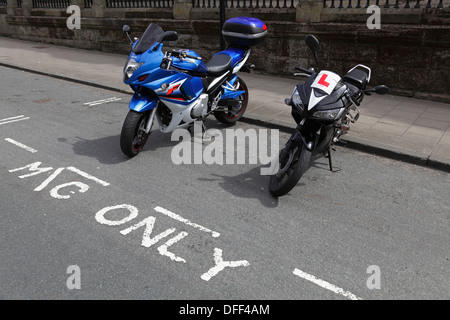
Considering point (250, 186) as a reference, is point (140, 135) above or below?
above

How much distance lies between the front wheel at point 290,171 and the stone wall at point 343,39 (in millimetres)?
5275

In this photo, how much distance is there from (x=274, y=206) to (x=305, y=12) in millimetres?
6593

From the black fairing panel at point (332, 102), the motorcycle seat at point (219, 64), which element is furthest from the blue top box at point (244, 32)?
the black fairing panel at point (332, 102)

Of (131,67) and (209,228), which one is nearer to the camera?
(209,228)

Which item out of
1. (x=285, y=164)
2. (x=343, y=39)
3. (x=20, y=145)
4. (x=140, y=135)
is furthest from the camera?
(x=343, y=39)

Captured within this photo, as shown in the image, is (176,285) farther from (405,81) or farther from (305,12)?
(305,12)

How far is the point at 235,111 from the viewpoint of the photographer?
6.64 metres

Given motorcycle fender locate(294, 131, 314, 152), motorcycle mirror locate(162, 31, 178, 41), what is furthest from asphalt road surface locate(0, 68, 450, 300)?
motorcycle mirror locate(162, 31, 178, 41)

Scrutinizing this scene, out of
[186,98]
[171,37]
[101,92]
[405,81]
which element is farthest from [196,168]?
[405,81]

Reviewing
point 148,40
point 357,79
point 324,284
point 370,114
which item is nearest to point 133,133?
point 148,40

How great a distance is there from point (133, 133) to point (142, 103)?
1.30 feet

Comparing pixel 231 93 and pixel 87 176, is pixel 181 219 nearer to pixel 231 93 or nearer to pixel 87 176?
pixel 87 176

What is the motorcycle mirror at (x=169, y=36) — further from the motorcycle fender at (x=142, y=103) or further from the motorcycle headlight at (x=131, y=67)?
the motorcycle fender at (x=142, y=103)

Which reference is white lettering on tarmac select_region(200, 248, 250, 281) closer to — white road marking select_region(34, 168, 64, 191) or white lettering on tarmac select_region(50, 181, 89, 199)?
white lettering on tarmac select_region(50, 181, 89, 199)
